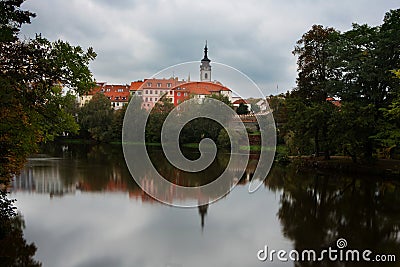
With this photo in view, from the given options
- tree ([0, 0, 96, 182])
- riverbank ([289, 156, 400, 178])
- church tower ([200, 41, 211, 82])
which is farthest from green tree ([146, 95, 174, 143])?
tree ([0, 0, 96, 182])

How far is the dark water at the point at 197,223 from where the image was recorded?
7.93 m

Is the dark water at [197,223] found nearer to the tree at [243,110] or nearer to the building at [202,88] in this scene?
the building at [202,88]

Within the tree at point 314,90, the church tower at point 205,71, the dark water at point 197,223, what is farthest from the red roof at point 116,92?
the church tower at point 205,71

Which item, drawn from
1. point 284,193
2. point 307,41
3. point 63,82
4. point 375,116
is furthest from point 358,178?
point 63,82

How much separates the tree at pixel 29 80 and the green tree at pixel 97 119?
4048cm

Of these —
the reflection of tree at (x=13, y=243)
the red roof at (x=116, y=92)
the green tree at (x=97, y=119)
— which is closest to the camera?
the reflection of tree at (x=13, y=243)

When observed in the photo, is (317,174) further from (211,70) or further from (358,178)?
(211,70)

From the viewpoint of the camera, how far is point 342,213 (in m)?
11.9

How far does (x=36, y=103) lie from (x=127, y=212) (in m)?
4.22

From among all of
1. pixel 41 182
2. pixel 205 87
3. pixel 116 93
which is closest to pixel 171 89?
pixel 205 87

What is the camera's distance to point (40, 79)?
8898 mm

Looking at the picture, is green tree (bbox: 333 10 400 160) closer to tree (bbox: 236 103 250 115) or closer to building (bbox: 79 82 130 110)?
tree (bbox: 236 103 250 115)

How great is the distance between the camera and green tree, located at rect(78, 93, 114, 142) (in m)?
50.0

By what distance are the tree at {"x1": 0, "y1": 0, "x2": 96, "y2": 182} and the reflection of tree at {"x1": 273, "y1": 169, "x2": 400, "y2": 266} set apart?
6.53 m
